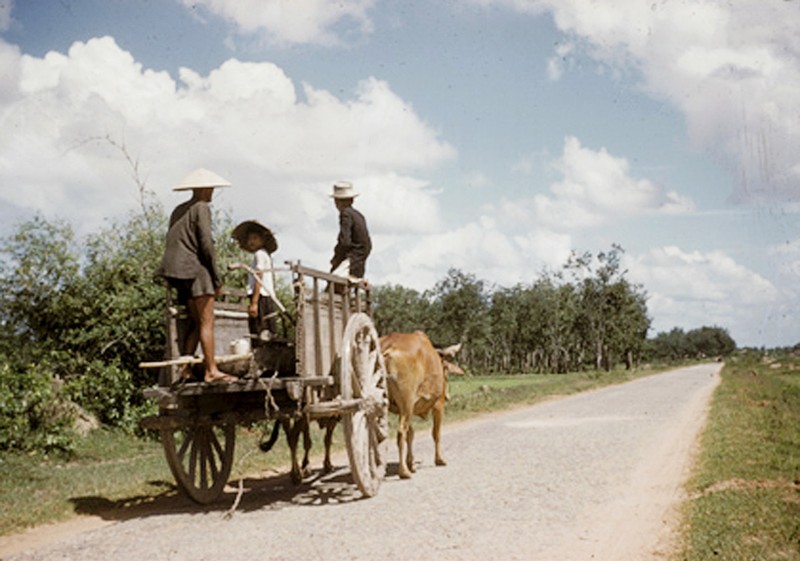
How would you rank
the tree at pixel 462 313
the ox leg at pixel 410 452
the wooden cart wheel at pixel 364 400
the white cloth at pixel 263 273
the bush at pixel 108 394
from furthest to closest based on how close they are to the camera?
the tree at pixel 462 313
the bush at pixel 108 394
the ox leg at pixel 410 452
the white cloth at pixel 263 273
the wooden cart wheel at pixel 364 400

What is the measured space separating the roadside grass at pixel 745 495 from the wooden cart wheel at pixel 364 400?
334 cm

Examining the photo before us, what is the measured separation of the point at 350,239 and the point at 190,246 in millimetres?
2604

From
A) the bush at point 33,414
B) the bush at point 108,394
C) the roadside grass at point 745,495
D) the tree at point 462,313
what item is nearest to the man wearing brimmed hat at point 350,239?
the roadside grass at point 745,495

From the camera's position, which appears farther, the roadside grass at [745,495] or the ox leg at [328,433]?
the ox leg at [328,433]

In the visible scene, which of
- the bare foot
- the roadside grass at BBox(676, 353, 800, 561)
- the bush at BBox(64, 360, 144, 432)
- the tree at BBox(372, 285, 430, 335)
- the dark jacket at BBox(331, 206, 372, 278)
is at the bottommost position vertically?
the roadside grass at BBox(676, 353, 800, 561)

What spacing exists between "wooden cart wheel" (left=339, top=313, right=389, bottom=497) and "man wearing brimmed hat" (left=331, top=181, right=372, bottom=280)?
0.90 m

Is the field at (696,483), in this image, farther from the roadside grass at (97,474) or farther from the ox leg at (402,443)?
the ox leg at (402,443)

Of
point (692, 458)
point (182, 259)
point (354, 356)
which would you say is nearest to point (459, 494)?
point (354, 356)

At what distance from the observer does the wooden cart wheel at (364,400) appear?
26.8 ft

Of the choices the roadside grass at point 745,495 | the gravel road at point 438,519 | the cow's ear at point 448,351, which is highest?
the cow's ear at point 448,351

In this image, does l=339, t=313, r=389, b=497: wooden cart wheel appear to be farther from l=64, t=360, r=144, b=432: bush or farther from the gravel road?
l=64, t=360, r=144, b=432: bush

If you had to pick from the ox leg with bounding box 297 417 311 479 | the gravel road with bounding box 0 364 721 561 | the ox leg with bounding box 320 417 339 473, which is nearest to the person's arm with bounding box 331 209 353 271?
the ox leg with bounding box 320 417 339 473

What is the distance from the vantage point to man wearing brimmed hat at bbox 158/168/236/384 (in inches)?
302

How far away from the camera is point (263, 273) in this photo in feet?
28.2
